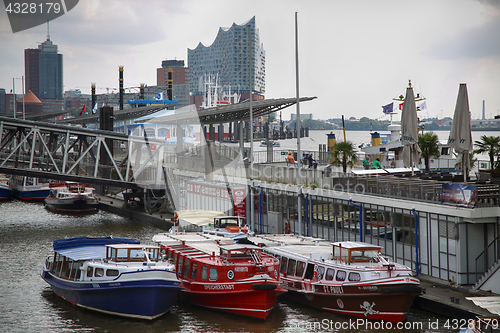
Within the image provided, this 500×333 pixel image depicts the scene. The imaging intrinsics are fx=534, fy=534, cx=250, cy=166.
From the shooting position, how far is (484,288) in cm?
2219

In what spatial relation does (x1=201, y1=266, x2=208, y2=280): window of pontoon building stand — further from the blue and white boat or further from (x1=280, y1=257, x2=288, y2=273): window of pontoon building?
(x1=280, y1=257, x2=288, y2=273): window of pontoon building

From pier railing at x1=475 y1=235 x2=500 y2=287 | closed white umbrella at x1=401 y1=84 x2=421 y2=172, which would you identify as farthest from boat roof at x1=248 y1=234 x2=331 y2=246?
closed white umbrella at x1=401 y1=84 x2=421 y2=172

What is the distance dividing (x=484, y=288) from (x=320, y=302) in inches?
268

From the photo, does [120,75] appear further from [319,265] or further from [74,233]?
[319,265]

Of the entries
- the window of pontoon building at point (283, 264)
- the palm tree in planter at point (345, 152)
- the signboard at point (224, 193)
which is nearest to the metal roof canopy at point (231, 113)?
the palm tree in planter at point (345, 152)

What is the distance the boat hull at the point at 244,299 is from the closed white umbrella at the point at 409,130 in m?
11.9

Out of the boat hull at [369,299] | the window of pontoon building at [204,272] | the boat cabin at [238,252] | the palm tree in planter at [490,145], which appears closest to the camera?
the boat hull at [369,299]

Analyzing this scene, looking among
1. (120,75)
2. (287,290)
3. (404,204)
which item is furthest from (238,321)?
(120,75)

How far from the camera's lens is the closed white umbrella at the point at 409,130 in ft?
96.8

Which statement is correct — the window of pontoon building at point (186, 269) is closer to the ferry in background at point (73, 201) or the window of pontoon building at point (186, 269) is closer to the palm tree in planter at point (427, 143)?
the palm tree in planter at point (427, 143)

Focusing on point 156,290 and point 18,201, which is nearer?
point 156,290

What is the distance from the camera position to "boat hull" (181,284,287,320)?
22203 millimetres

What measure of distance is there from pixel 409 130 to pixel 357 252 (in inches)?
408

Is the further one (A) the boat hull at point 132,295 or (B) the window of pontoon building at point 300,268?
(B) the window of pontoon building at point 300,268
